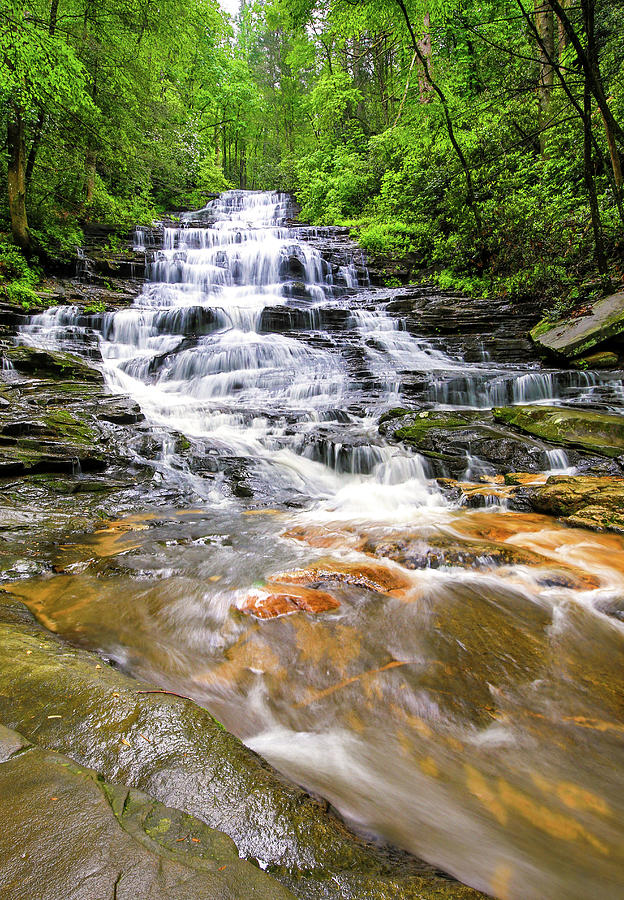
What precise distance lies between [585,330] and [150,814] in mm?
9953

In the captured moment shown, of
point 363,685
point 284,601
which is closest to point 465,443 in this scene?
point 284,601

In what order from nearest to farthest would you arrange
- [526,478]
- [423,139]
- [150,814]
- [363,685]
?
[150,814]
[363,685]
[526,478]
[423,139]

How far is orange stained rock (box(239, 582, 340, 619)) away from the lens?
114 inches

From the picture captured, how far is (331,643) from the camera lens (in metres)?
2.60

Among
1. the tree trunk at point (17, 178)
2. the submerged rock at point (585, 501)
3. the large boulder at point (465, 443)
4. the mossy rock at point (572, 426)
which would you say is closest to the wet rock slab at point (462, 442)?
the large boulder at point (465, 443)

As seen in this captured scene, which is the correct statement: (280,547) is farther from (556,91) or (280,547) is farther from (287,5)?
(287,5)

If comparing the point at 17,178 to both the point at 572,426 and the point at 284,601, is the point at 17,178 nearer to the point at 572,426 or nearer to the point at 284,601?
the point at 284,601

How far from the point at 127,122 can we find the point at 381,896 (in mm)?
17110

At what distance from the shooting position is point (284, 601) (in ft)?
9.84

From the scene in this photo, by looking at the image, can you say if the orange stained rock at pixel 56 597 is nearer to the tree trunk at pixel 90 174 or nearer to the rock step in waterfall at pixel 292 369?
the rock step in waterfall at pixel 292 369

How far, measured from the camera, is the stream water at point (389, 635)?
1.63 m

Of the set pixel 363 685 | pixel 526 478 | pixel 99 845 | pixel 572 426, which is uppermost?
pixel 572 426

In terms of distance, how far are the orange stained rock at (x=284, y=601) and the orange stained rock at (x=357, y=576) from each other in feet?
0.55

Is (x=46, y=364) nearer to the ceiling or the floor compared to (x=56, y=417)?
nearer to the ceiling
